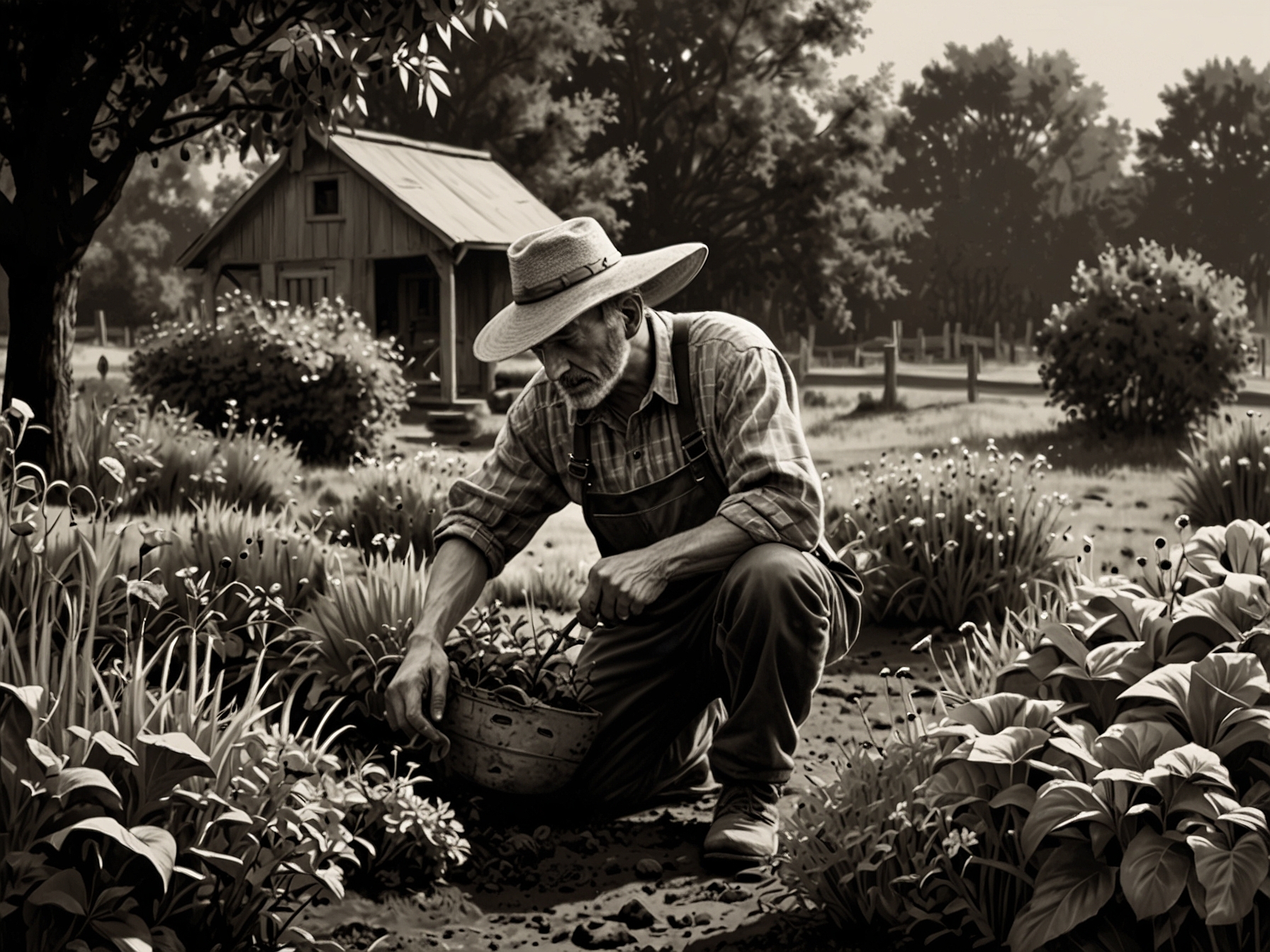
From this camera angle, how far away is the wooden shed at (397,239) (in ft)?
66.2

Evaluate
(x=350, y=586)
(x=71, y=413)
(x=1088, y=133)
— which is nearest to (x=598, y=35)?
(x=71, y=413)

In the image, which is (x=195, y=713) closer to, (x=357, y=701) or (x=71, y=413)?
(x=357, y=701)

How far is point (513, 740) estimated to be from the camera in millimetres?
3836

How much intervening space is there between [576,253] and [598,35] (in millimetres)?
27420

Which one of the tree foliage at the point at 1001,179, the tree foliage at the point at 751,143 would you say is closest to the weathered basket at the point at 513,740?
the tree foliage at the point at 751,143

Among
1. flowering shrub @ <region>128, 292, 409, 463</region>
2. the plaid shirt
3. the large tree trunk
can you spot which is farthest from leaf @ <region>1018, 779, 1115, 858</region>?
flowering shrub @ <region>128, 292, 409, 463</region>

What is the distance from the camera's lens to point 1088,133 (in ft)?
201

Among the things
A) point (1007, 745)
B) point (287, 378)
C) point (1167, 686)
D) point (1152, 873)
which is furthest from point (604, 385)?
point (287, 378)

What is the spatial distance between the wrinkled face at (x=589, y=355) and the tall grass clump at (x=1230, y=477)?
18.5 feet

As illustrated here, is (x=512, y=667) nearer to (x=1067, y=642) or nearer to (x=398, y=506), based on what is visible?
(x=1067, y=642)

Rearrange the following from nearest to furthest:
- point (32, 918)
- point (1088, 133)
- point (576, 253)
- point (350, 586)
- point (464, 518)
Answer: point (32, 918), point (576, 253), point (464, 518), point (350, 586), point (1088, 133)

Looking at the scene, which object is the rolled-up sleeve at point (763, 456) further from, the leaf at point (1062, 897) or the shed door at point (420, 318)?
the shed door at point (420, 318)

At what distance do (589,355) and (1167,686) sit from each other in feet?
5.75

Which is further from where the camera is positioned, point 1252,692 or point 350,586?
point 350,586
